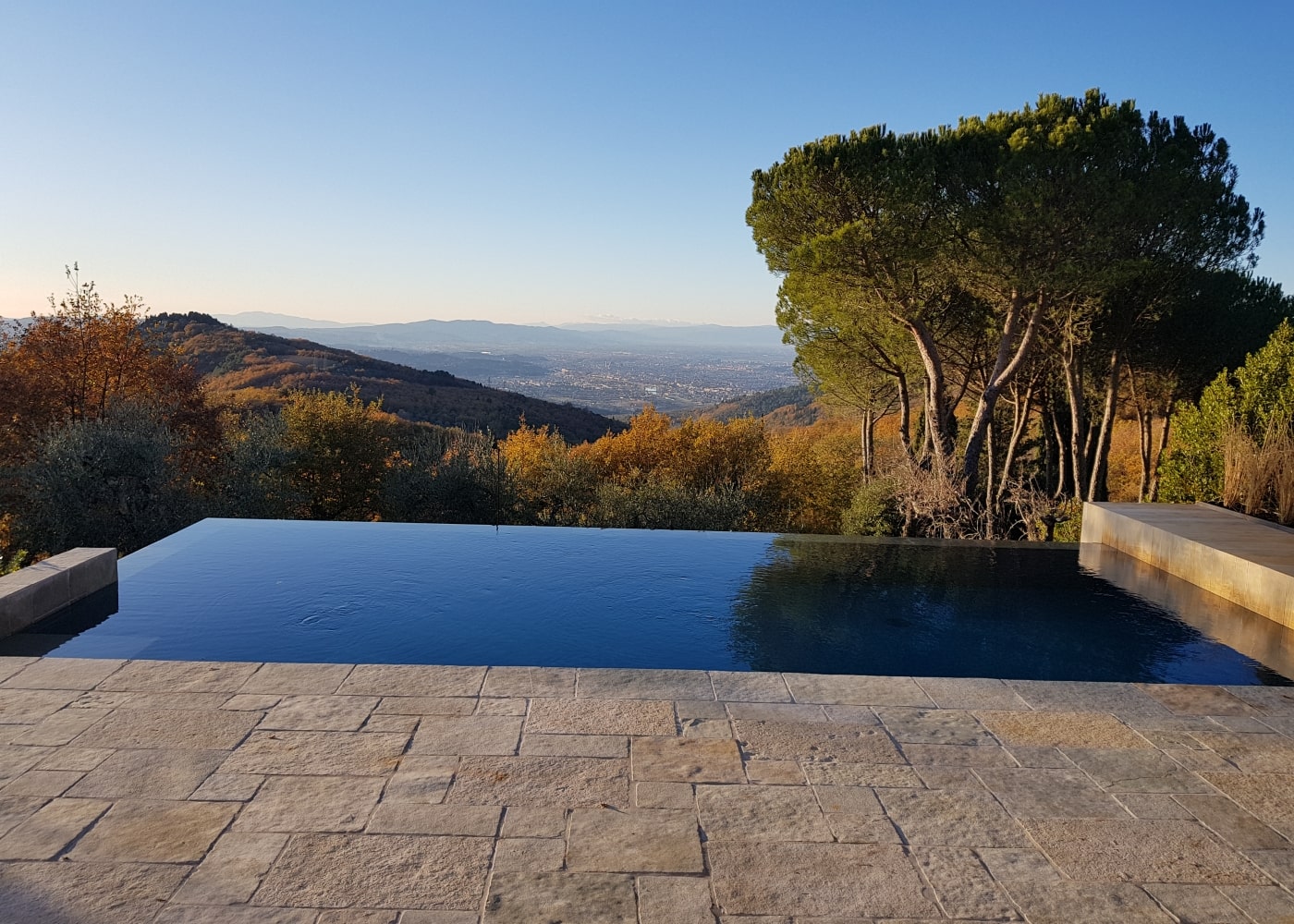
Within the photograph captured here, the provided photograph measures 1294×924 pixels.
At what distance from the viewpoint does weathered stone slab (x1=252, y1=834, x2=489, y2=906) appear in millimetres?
1970

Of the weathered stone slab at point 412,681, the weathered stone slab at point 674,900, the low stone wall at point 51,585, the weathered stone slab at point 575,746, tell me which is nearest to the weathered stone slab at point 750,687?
the weathered stone slab at point 575,746

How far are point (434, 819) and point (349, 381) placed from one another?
38.9 metres

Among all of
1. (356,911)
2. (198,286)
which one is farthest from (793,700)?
(198,286)

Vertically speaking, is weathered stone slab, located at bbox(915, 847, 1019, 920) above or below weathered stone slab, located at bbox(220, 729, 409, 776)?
below

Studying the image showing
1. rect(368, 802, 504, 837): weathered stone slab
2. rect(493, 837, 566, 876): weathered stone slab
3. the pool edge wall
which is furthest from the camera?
the pool edge wall

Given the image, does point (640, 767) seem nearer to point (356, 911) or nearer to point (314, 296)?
point (356, 911)

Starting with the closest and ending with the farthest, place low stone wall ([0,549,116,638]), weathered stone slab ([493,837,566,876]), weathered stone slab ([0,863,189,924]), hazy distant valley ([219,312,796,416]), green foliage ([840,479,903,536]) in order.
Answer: weathered stone slab ([0,863,189,924]), weathered stone slab ([493,837,566,876]), low stone wall ([0,549,116,638]), green foliage ([840,479,903,536]), hazy distant valley ([219,312,796,416])

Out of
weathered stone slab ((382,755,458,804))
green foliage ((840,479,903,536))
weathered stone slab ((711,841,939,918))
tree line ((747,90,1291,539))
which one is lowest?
green foliage ((840,479,903,536))

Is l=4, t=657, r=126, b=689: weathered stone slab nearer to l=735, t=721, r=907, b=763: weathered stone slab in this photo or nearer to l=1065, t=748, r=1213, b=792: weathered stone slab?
l=735, t=721, r=907, b=763: weathered stone slab

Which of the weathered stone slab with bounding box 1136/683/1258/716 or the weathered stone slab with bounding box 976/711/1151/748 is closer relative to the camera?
the weathered stone slab with bounding box 976/711/1151/748

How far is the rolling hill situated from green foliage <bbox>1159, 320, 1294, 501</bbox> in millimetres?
23453

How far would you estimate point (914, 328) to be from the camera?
11961 millimetres

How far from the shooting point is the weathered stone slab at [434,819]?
2273 mm

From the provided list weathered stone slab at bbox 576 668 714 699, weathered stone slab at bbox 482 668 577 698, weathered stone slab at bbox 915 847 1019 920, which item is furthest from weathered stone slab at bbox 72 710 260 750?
weathered stone slab at bbox 915 847 1019 920
